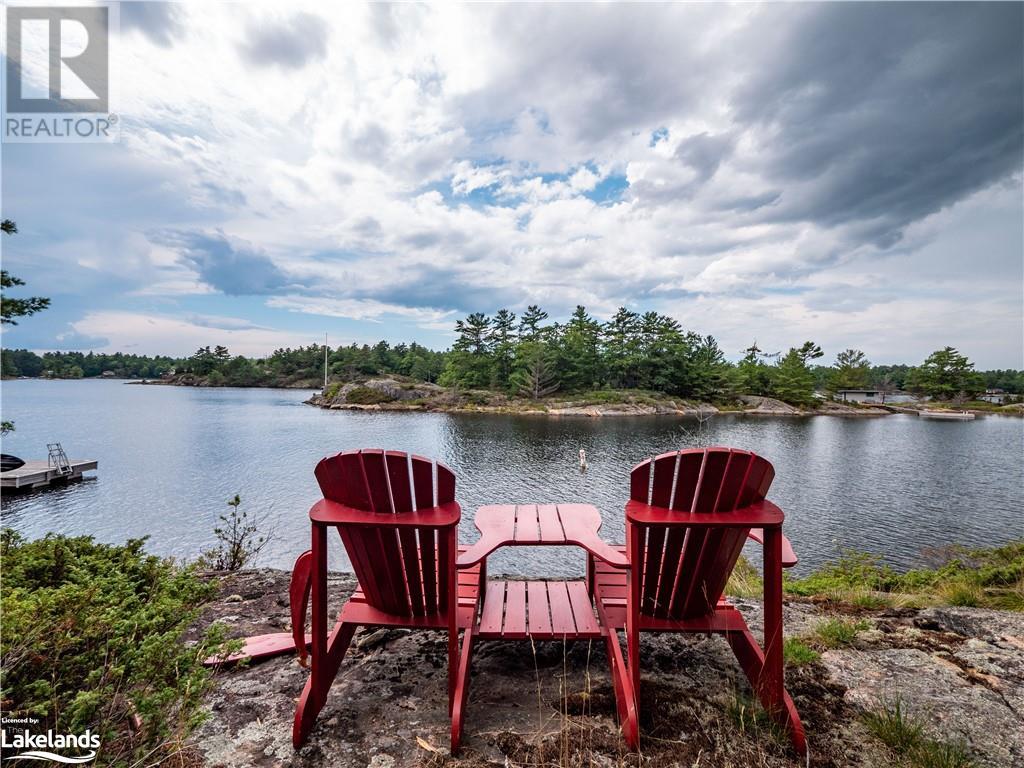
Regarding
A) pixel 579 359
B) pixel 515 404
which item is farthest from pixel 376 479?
pixel 579 359

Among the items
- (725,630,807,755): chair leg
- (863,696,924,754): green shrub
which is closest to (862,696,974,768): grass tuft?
(863,696,924,754): green shrub

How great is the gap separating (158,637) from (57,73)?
396cm

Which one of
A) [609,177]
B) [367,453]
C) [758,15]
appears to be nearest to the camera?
[367,453]

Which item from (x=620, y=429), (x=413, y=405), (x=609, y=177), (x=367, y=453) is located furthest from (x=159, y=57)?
(x=413, y=405)

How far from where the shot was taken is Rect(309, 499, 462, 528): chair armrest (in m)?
1.61

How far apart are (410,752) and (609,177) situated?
22888mm

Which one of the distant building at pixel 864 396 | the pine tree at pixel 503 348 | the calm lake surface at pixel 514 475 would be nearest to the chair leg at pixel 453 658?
the calm lake surface at pixel 514 475

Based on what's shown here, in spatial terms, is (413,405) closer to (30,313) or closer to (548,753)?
(30,313)

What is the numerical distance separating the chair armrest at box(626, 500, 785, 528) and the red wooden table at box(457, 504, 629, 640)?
236 millimetres

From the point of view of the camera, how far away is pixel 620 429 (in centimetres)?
2475

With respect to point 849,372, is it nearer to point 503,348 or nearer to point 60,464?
point 503,348

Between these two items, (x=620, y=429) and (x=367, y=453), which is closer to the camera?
(x=367, y=453)

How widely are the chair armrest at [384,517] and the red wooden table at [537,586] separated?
186 millimetres

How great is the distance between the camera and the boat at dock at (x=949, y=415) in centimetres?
3697
